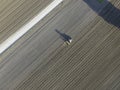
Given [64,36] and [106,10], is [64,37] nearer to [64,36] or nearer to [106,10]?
[64,36]

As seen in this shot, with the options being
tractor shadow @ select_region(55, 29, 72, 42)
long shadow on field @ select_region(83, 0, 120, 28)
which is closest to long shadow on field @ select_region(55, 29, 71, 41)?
tractor shadow @ select_region(55, 29, 72, 42)

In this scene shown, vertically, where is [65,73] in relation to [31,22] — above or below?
below

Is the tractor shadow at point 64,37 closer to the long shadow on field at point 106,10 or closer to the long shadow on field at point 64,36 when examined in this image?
the long shadow on field at point 64,36

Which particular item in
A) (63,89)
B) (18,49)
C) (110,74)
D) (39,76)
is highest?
(18,49)

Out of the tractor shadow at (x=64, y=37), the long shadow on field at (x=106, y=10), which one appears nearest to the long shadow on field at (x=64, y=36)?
the tractor shadow at (x=64, y=37)

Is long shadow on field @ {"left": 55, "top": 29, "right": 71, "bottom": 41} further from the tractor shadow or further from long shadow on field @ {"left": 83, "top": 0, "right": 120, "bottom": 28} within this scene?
long shadow on field @ {"left": 83, "top": 0, "right": 120, "bottom": 28}

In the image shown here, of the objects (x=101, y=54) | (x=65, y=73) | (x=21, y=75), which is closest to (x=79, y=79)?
(x=65, y=73)

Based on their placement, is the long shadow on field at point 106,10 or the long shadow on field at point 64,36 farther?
the long shadow on field at point 106,10

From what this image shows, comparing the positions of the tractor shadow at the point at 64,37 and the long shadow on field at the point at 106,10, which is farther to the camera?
the long shadow on field at the point at 106,10

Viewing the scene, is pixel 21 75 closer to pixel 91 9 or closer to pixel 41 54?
pixel 41 54
